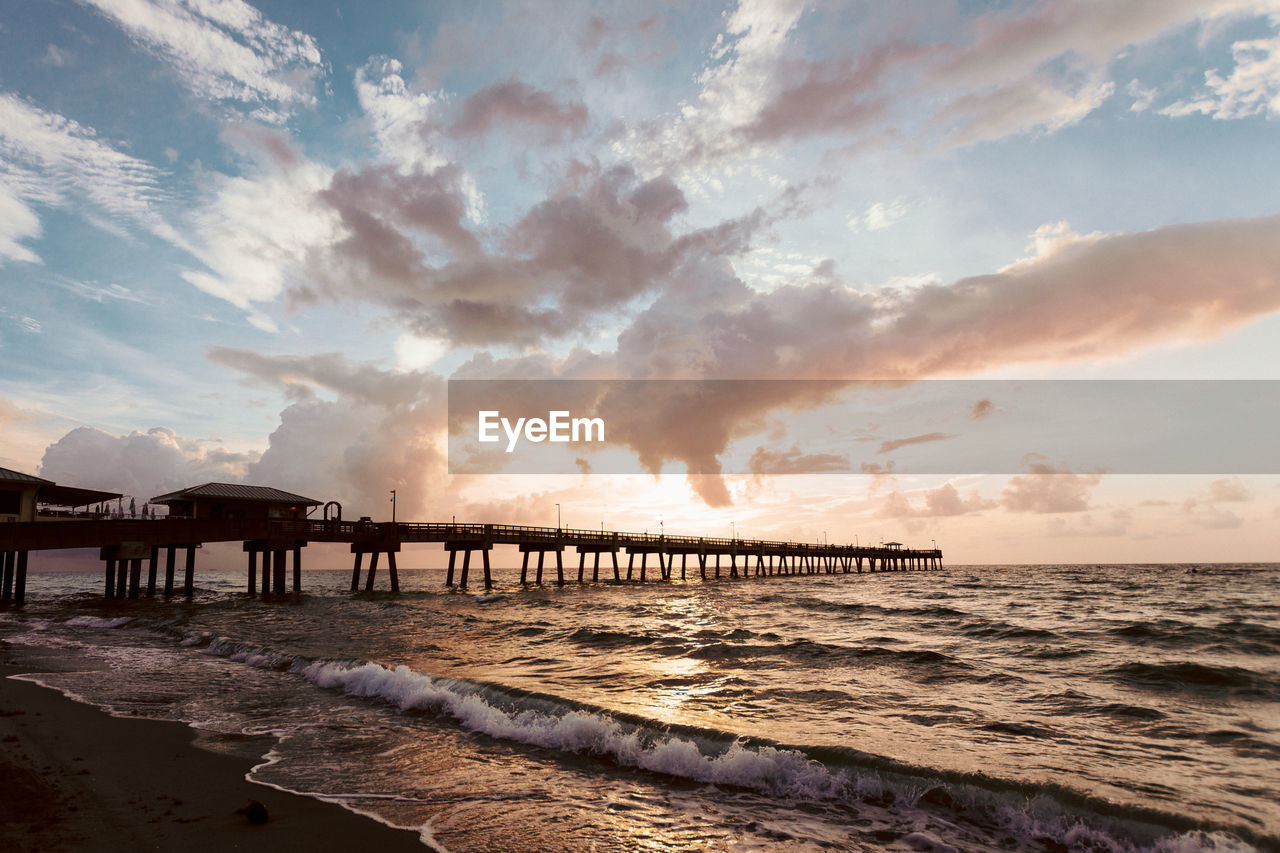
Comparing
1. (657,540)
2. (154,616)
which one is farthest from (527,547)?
(154,616)

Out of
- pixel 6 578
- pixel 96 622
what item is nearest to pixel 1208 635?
pixel 96 622

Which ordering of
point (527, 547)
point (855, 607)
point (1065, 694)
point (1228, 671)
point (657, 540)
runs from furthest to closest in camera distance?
1. point (657, 540)
2. point (527, 547)
3. point (855, 607)
4. point (1228, 671)
5. point (1065, 694)

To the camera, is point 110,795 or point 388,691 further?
point 388,691

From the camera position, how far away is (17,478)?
117 ft

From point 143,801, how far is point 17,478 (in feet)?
136

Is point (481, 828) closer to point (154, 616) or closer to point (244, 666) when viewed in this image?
point (244, 666)

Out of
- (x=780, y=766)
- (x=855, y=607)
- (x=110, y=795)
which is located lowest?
(x=855, y=607)

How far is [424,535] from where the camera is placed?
52344 mm

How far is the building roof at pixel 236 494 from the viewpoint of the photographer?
147 feet

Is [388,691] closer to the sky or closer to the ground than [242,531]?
closer to the ground

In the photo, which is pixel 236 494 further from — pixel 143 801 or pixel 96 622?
pixel 143 801

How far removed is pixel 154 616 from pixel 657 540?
58630mm

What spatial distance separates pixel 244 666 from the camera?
17016 millimetres

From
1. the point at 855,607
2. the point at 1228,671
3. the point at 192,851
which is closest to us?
the point at 192,851
